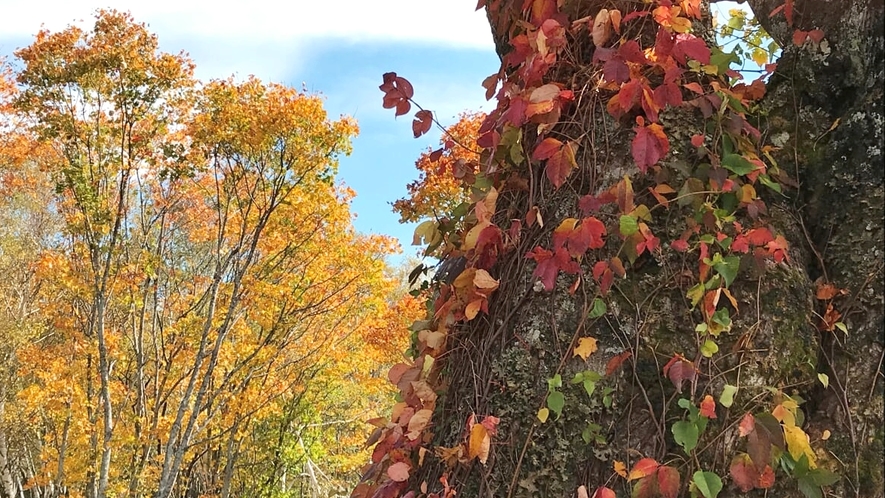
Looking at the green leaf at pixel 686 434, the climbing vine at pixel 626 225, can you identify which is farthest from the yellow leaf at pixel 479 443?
the green leaf at pixel 686 434

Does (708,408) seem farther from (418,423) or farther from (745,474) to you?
(418,423)

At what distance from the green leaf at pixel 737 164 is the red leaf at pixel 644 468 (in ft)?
1.97

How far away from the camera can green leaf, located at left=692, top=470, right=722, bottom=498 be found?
0.92 meters

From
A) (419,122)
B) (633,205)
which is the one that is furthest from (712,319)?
(419,122)

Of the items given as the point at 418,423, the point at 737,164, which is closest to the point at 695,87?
the point at 737,164

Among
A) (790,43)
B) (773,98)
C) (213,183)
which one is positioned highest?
(213,183)

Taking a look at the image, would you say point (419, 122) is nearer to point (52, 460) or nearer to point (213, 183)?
point (213, 183)

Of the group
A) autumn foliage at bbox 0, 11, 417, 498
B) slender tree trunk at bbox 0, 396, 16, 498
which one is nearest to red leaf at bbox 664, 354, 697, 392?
autumn foliage at bbox 0, 11, 417, 498

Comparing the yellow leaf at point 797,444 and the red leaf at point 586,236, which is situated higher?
the red leaf at point 586,236

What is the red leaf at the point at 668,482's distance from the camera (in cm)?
93

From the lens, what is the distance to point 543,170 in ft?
4.33

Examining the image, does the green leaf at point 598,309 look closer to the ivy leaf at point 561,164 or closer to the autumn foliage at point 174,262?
the ivy leaf at point 561,164

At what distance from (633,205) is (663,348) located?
0.29 metres

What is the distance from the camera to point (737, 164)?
113 centimetres
